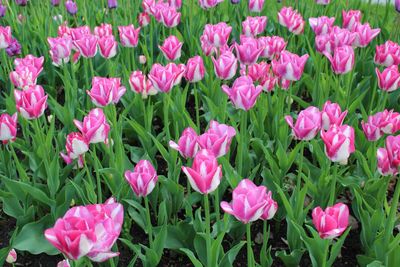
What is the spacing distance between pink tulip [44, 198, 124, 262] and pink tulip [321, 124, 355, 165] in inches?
27.3

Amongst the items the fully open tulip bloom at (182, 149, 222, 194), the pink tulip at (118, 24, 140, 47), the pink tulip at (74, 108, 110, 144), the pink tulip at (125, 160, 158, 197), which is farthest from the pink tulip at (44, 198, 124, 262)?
the pink tulip at (118, 24, 140, 47)

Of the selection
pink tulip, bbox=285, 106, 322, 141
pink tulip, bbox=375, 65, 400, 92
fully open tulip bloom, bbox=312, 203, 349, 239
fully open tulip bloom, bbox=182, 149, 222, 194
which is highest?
fully open tulip bloom, bbox=182, 149, 222, 194

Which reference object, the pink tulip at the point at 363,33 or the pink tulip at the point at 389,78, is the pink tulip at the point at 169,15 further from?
the pink tulip at the point at 389,78

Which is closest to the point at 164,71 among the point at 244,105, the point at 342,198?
the point at 244,105

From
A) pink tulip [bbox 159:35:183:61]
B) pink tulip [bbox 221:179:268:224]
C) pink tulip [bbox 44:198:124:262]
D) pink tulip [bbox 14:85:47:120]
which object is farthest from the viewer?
pink tulip [bbox 159:35:183:61]

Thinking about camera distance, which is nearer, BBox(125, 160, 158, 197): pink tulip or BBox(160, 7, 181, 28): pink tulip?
BBox(125, 160, 158, 197): pink tulip

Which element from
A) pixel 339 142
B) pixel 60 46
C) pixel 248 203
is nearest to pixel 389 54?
pixel 339 142

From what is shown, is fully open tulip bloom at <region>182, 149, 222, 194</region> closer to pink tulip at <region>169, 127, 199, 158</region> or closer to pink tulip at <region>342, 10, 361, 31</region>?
pink tulip at <region>169, 127, 199, 158</region>

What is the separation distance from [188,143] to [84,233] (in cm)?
63

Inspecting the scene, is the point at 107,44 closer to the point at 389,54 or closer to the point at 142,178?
the point at 142,178

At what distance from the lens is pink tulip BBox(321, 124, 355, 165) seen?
1.60 meters

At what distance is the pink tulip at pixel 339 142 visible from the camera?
1604 mm

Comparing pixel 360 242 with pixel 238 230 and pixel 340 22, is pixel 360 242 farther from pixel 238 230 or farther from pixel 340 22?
pixel 340 22

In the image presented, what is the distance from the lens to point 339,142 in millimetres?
1605
